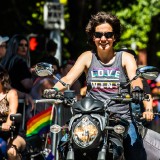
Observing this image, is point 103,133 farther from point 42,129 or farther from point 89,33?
point 42,129

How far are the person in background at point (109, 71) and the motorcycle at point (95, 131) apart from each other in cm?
31

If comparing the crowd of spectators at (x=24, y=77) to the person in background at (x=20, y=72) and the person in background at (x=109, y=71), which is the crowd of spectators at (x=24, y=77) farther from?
the person in background at (x=109, y=71)

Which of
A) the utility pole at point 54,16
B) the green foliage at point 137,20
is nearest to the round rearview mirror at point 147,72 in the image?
the utility pole at point 54,16

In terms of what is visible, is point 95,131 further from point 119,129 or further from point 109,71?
point 109,71

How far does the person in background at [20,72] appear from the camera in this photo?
10.7 meters

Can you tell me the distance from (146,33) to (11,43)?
53.5ft

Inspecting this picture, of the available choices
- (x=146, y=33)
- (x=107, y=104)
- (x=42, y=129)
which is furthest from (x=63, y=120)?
(x=146, y=33)

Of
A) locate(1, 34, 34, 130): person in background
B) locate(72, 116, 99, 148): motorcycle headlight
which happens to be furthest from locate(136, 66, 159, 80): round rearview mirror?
locate(1, 34, 34, 130): person in background

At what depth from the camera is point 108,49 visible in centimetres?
709

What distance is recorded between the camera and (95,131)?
6145mm

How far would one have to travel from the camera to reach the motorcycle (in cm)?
613

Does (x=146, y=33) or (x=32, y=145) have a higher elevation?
(x=146, y=33)

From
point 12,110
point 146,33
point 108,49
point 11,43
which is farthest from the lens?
point 146,33

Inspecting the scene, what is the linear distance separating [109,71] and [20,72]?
4150 millimetres
